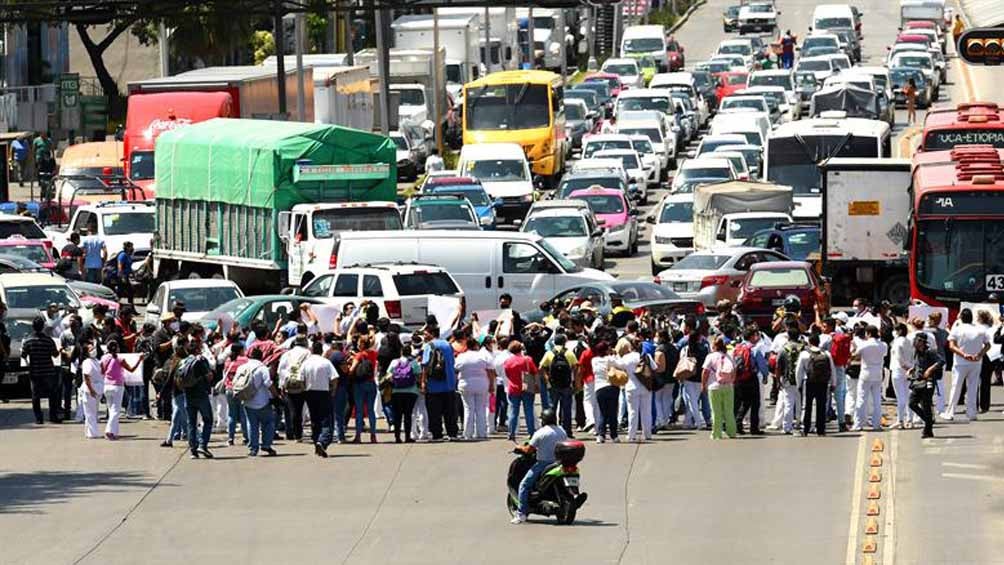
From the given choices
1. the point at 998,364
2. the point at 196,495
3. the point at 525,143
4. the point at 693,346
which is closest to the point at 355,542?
the point at 196,495

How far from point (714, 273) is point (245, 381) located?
14.2 meters

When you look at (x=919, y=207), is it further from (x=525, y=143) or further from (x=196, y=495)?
(x=525, y=143)

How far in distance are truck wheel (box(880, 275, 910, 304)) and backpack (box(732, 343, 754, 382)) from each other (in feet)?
43.5

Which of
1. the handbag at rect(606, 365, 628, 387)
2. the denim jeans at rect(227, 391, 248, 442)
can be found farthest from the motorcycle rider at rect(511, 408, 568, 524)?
the denim jeans at rect(227, 391, 248, 442)

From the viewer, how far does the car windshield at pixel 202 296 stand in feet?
121

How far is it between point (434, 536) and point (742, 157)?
35.4 meters

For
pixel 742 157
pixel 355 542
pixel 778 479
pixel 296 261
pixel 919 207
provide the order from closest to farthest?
pixel 355 542, pixel 778 479, pixel 919 207, pixel 296 261, pixel 742 157

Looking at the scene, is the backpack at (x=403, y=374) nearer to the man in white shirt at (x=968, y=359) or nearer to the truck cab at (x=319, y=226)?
the man in white shirt at (x=968, y=359)

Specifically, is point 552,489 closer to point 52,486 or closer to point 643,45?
point 52,486

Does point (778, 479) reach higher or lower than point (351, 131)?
lower

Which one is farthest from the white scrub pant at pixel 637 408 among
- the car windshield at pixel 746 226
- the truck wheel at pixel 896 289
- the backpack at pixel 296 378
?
the car windshield at pixel 746 226

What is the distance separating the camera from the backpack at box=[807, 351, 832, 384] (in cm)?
2822

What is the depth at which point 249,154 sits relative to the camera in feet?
139

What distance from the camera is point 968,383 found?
29484 millimetres
